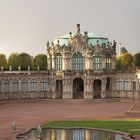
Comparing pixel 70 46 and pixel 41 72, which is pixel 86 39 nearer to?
pixel 70 46

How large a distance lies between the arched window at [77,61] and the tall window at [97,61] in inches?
95.6

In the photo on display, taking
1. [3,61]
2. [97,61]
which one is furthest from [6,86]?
[3,61]

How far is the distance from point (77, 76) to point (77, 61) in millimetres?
3055

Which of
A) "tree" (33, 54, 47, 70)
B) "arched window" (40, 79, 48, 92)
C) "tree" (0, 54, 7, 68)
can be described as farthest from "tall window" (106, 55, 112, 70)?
A: "tree" (0, 54, 7, 68)

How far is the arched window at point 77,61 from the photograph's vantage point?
97.2 metres

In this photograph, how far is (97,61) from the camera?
9788 centimetres

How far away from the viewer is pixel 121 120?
57844 mm

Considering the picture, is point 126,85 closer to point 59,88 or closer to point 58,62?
point 59,88

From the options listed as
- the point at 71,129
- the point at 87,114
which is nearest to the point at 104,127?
A: the point at 71,129

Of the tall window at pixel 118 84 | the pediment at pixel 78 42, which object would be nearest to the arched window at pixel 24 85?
the pediment at pixel 78 42

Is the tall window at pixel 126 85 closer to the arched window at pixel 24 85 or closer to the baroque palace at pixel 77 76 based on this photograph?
the baroque palace at pixel 77 76

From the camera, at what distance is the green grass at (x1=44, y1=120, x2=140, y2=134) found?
49594mm

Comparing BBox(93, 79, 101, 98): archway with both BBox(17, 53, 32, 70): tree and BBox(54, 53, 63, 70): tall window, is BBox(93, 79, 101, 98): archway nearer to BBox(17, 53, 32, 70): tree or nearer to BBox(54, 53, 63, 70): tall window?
BBox(54, 53, 63, 70): tall window

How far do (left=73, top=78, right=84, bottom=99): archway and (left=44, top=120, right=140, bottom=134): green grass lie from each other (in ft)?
134
